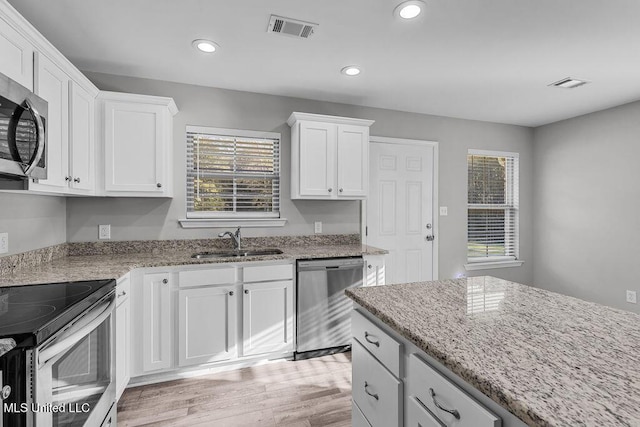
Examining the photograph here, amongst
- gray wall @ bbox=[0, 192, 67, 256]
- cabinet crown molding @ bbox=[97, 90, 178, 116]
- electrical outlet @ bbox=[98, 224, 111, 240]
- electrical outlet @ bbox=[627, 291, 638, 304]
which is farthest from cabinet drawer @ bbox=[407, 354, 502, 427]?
electrical outlet @ bbox=[627, 291, 638, 304]

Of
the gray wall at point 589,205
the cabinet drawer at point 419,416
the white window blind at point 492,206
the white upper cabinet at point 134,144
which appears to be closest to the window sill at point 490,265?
the white window blind at point 492,206

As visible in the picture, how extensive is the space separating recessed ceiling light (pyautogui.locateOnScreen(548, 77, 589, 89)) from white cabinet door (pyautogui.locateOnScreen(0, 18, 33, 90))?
4030 millimetres

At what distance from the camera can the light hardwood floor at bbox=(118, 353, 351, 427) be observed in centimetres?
202

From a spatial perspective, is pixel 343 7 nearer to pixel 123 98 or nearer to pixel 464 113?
pixel 123 98

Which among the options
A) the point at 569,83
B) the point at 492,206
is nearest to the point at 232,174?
the point at 569,83

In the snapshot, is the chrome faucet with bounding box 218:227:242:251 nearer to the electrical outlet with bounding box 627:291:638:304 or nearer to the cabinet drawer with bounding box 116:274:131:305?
the cabinet drawer with bounding box 116:274:131:305

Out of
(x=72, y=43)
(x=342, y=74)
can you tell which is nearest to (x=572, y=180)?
(x=342, y=74)

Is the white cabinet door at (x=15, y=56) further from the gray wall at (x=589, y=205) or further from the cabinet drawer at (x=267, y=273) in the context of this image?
the gray wall at (x=589, y=205)

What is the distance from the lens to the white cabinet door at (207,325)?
246cm

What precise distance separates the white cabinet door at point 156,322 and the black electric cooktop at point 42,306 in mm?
609

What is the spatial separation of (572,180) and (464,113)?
165 centimetres

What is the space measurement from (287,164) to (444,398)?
2788 millimetres

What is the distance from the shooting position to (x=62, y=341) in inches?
48.4

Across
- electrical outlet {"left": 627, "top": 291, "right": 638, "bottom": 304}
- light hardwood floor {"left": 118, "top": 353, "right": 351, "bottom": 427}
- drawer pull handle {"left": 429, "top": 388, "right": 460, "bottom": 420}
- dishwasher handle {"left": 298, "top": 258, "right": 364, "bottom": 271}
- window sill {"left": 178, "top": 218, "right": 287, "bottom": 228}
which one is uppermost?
window sill {"left": 178, "top": 218, "right": 287, "bottom": 228}
